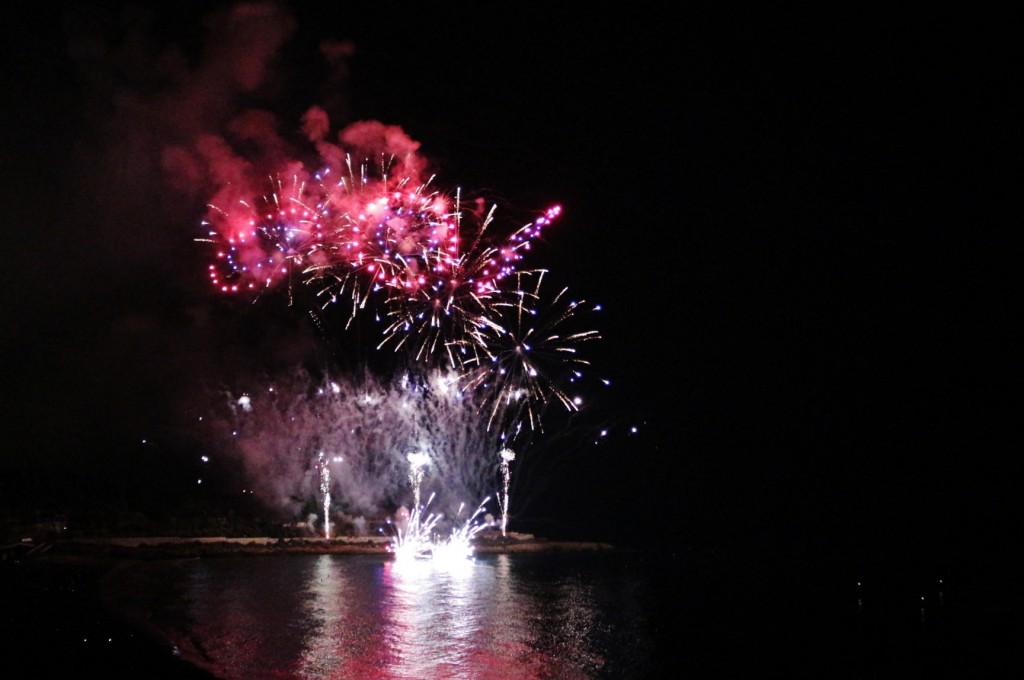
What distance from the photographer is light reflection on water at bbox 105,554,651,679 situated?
9062 millimetres

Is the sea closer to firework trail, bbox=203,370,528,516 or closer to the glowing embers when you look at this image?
the glowing embers

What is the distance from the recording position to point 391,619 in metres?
11.5

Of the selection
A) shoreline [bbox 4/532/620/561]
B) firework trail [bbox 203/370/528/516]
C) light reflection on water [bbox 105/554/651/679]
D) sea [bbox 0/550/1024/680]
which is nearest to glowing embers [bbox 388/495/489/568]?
shoreline [bbox 4/532/620/561]

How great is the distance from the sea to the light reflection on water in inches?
1.5

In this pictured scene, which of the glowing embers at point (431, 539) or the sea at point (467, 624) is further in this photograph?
the glowing embers at point (431, 539)

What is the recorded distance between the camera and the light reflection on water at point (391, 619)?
29.7 feet

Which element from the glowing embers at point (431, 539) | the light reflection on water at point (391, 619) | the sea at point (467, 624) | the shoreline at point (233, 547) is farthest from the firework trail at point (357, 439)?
the light reflection on water at point (391, 619)

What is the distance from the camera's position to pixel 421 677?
8.50 m

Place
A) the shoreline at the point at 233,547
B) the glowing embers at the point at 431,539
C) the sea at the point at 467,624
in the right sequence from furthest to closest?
the glowing embers at the point at 431,539
the shoreline at the point at 233,547
the sea at the point at 467,624

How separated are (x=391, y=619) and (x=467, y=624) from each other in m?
1.09

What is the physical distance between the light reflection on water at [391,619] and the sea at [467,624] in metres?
0.04

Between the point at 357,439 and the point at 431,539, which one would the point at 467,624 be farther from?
the point at 357,439

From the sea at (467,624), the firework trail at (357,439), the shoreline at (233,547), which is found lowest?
the sea at (467,624)

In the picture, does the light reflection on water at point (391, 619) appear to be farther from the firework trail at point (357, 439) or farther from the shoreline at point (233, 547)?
the firework trail at point (357, 439)
